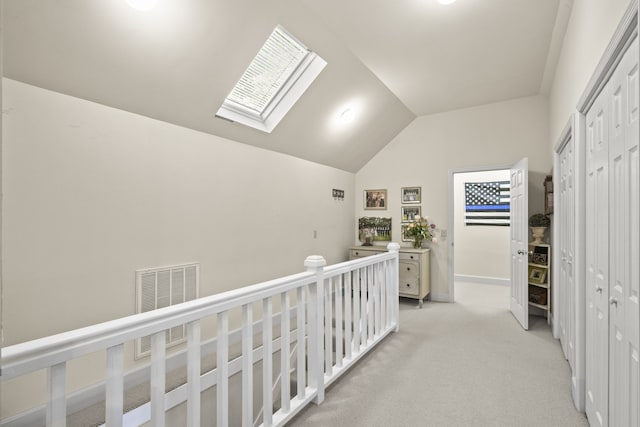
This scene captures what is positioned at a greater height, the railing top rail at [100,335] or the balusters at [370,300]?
the railing top rail at [100,335]

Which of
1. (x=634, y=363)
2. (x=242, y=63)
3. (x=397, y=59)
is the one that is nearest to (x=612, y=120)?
(x=634, y=363)

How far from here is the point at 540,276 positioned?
4156mm

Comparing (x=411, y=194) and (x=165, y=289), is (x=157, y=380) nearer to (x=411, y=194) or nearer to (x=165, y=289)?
(x=165, y=289)

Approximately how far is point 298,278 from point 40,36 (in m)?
2.00

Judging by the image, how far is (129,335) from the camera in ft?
4.11

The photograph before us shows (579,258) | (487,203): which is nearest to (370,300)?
(579,258)

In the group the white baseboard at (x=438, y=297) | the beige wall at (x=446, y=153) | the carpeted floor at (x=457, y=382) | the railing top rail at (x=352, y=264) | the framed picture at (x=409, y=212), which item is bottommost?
the carpeted floor at (x=457, y=382)

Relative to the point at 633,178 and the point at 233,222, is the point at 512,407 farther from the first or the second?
the point at 233,222

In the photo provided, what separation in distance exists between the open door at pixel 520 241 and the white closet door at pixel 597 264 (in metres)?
1.69

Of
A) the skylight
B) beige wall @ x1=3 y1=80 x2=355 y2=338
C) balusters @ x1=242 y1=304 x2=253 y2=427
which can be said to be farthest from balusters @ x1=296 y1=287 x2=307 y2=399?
the skylight

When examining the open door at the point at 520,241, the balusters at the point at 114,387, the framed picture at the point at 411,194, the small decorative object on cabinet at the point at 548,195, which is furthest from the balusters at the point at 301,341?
the framed picture at the point at 411,194

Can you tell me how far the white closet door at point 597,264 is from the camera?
179cm

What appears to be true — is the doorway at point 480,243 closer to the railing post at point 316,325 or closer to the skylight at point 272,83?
the skylight at point 272,83

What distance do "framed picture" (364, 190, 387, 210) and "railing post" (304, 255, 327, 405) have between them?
3437 millimetres
